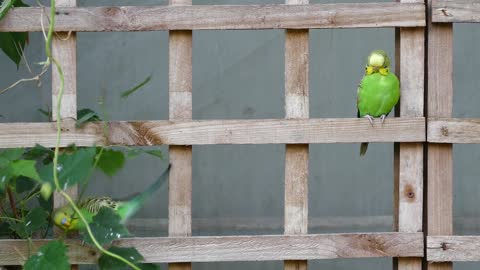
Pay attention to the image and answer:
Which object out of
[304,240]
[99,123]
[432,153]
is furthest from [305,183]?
[99,123]

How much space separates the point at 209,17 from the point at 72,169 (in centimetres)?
55

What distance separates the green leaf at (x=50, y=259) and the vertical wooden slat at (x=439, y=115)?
92 centimetres

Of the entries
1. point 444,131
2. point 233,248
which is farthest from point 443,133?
point 233,248

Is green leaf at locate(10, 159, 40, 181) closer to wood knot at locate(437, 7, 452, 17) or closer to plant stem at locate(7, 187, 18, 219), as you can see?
plant stem at locate(7, 187, 18, 219)

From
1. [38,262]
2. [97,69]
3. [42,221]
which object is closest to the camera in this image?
[38,262]

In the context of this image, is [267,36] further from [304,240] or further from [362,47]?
[304,240]

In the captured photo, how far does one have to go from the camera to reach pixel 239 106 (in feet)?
12.5

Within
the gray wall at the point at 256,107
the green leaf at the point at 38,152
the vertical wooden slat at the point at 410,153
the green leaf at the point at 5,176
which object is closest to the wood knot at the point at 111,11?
the green leaf at the point at 38,152

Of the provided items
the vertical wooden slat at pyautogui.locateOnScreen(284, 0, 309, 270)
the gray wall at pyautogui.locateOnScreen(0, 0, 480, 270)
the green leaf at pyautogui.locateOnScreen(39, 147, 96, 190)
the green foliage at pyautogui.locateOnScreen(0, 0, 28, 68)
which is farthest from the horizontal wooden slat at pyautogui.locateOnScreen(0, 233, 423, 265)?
the gray wall at pyautogui.locateOnScreen(0, 0, 480, 270)

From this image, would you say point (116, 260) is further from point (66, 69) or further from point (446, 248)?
point (446, 248)

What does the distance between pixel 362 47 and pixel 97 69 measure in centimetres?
104

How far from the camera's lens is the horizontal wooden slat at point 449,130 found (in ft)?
7.95

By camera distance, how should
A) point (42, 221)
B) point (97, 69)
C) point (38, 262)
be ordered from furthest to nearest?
point (97, 69) < point (42, 221) < point (38, 262)

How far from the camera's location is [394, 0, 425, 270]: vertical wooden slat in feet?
8.02
